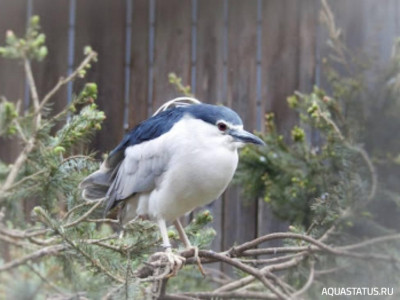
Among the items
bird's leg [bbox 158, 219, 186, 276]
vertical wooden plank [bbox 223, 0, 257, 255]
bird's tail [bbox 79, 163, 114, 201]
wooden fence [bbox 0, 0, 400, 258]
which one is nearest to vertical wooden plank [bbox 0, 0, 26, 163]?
wooden fence [bbox 0, 0, 400, 258]

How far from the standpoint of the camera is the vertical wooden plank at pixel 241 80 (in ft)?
3.48

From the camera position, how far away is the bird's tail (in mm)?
909

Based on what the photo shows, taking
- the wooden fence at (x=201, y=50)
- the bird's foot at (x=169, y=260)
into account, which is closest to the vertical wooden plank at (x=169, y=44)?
the wooden fence at (x=201, y=50)

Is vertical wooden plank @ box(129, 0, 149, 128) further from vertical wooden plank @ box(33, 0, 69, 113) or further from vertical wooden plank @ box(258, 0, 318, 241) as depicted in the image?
vertical wooden plank @ box(258, 0, 318, 241)

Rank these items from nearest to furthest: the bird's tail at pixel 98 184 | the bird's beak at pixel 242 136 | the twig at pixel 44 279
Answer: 1. the twig at pixel 44 279
2. the bird's beak at pixel 242 136
3. the bird's tail at pixel 98 184

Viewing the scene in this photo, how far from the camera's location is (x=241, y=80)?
1.11 meters

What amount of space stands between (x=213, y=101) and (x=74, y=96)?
0.30 m

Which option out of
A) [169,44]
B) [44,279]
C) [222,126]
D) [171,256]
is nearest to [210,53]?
[169,44]

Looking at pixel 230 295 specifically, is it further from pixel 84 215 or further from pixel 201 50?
pixel 201 50

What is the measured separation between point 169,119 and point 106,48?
12 cm

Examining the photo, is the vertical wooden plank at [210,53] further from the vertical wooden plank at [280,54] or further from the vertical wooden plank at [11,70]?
the vertical wooden plank at [11,70]

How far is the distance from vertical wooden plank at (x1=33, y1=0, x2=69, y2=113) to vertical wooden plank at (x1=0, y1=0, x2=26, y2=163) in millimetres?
22

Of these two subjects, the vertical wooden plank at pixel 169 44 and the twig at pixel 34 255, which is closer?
the twig at pixel 34 255

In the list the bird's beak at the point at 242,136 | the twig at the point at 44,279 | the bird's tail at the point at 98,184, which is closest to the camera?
the twig at the point at 44,279
